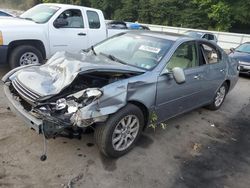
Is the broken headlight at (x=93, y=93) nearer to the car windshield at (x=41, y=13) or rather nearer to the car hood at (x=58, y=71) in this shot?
the car hood at (x=58, y=71)

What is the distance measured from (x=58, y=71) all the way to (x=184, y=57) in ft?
6.88

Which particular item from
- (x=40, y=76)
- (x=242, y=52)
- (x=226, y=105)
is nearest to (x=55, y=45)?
(x=40, y=76)

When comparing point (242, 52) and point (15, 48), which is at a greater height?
point (15, 48)

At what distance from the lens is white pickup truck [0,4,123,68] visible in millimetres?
6395

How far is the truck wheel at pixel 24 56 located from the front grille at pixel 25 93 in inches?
110

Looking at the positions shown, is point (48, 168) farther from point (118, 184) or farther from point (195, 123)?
point (195, 123)

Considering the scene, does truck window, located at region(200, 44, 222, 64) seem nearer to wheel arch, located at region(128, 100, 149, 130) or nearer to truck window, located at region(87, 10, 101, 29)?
wheel arch, located at region(128, 100, 149, 130)

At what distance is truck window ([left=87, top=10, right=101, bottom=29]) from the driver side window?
3938 millimetres

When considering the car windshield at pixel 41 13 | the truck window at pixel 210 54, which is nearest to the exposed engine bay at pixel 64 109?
the truck window at pixel 210 54

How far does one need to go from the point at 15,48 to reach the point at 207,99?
4444 mm

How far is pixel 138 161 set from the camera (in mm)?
3807

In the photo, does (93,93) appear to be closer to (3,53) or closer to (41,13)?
(3,53)

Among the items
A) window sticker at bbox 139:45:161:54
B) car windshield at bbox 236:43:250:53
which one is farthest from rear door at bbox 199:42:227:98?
car windshield at bbox 236:43:250:53

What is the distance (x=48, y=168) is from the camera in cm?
343
